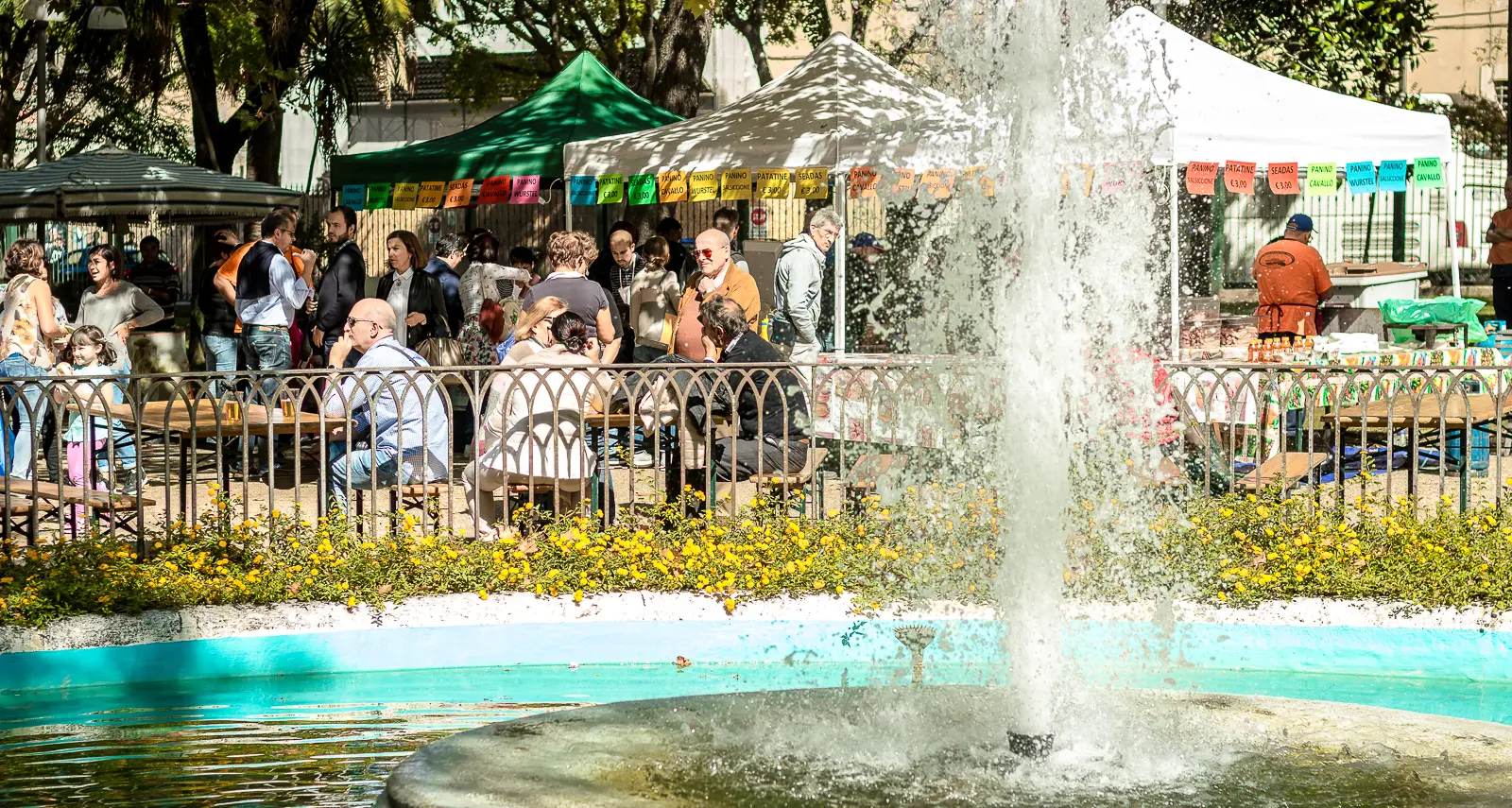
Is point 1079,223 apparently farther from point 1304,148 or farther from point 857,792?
point 1304,148

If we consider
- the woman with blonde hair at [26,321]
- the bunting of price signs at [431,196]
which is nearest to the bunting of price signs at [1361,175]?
the bunting of price signs at [431,196]

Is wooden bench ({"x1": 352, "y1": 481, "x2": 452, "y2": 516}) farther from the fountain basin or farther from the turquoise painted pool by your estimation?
the fountain basin

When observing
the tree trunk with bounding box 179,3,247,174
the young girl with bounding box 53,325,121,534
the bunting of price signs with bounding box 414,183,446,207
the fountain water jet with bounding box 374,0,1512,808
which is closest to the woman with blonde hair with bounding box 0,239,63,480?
the young girl with bounding box 53,325,121,534

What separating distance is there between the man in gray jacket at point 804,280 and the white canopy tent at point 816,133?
2.61 ft

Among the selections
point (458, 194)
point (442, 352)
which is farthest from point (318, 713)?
point (458, 194)

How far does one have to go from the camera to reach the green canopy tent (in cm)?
1584

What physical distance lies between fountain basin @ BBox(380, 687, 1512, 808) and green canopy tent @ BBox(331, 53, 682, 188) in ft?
34.2

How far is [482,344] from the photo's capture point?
1284cm

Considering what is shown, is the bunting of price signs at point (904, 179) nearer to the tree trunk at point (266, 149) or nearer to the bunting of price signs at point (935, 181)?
the bunting of price signs at point (935, 181)

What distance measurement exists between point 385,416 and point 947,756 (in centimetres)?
489

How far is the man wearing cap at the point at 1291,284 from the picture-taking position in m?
13.0

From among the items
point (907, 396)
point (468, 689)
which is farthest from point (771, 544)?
point (468, 689)

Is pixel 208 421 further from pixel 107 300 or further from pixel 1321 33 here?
pixel 1321 33

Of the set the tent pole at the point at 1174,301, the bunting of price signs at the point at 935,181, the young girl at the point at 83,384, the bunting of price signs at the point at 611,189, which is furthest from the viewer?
the bunting of price signs at the point at 611,189
